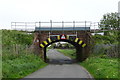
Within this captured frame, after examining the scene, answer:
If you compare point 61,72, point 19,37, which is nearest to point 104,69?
point 61,72

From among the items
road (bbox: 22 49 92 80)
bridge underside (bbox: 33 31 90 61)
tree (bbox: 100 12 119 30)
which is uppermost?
tree (bbox: 100 12 119 30)

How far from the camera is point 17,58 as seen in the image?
2122 centimetres

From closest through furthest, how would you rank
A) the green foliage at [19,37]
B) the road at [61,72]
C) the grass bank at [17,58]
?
the grass bank at [17,58] → the road at [61,72] → the green foliage at [19,37]

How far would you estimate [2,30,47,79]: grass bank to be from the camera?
49.8 ft

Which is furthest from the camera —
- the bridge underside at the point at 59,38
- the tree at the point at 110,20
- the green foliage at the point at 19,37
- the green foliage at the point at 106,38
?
the tree at the point at 110,20

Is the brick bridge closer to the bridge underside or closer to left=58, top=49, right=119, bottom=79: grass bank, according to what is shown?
the bridge underside

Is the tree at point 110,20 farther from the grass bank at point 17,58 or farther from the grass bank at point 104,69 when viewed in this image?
the grass bank at point 104,69

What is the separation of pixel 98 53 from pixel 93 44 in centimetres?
212

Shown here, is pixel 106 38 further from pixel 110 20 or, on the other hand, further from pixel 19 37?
pixel 110 20

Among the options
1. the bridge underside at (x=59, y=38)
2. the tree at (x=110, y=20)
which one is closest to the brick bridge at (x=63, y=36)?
the bridge underside at (x=59, y=38)

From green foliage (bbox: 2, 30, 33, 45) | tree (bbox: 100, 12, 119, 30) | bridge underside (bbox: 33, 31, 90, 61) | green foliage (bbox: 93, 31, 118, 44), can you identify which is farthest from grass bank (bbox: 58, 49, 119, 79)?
tree (bbox: 100, 12, 119, 30)

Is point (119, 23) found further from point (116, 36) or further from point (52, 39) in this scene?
point (52, 39)

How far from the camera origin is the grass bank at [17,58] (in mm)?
15172

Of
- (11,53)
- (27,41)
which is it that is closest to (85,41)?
(27,41)
